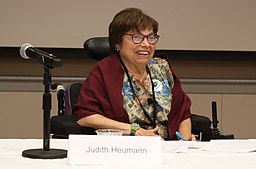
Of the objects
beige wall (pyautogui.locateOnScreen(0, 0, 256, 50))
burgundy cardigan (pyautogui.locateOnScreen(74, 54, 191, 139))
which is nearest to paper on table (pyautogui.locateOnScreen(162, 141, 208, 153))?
burgundy cardigan (pyautogui.locateOnScreen(74, 54, 191, 139))

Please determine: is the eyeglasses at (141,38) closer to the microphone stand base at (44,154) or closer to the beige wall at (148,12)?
the microphone stand base at (44,154)

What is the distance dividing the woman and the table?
654mm

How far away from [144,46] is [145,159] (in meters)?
1.21

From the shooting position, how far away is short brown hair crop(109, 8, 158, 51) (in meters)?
2.71

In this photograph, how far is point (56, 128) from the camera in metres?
2.62

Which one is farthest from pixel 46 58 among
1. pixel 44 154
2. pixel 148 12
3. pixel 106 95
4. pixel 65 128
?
pixel 148 12

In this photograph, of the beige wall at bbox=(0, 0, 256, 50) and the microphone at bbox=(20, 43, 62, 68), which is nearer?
the microphone at bbox=(20, 43, 62, 68)

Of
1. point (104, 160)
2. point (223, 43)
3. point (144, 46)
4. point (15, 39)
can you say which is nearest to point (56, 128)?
point (144, 46)

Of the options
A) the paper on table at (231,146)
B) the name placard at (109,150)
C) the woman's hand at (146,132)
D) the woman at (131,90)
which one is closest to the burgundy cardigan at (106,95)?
the woman at (131,90)

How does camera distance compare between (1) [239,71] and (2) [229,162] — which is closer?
(2) [229,162]

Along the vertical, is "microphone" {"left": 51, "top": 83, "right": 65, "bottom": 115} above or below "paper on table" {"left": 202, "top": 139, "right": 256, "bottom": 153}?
above

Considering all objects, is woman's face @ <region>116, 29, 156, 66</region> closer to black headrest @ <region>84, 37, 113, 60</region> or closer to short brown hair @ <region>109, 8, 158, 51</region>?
short brown hair @ <region>109, 8, 158, 51</region>

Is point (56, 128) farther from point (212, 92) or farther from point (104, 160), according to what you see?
point (212, 92)

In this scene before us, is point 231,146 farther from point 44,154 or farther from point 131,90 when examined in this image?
point 131,90
